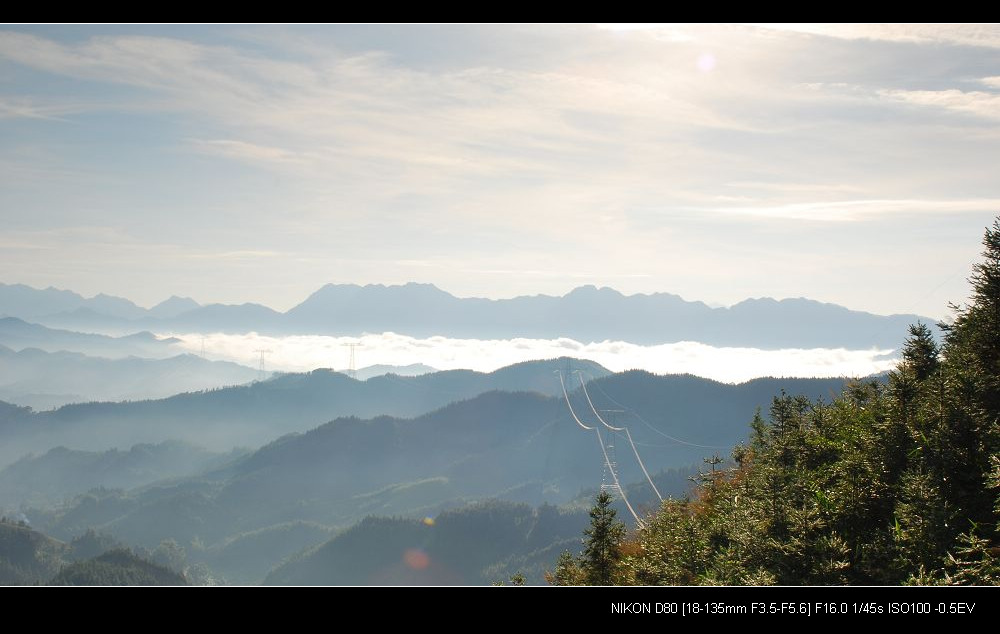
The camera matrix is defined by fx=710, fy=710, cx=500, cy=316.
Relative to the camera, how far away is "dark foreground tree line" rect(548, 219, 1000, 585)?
2050 centimetres

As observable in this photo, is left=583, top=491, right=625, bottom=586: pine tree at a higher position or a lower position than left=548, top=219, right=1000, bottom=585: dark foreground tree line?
lower

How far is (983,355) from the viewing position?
26484 millimetres

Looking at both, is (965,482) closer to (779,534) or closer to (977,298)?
(779,534)

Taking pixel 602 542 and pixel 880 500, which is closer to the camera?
pixel 880 500

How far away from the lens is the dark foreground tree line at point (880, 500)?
2050 centimetres

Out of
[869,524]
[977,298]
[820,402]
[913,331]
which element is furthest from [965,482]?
[820,402]

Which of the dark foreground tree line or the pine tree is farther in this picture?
the pine tree

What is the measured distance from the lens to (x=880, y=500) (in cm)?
2433

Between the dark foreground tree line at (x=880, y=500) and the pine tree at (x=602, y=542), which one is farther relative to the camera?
the pine tree at (x=602, y=542)

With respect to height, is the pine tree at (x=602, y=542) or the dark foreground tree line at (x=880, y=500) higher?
the dark foreground tree line at (x=880, y=500)

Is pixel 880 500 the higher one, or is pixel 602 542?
pixel 880 500
